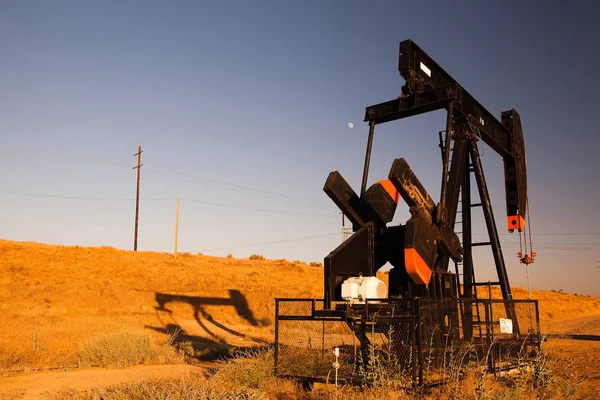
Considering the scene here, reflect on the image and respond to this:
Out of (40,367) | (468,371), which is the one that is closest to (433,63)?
(468,371)

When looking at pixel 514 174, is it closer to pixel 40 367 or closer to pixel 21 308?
pixel 40 367

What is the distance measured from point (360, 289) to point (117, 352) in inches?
288

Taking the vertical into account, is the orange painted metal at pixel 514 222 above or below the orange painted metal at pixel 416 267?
above

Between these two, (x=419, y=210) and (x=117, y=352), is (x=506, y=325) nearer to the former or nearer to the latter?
(x=419, y=210)

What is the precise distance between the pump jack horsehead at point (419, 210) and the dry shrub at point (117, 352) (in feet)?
21.7

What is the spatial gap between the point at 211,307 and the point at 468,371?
18436 millimetres

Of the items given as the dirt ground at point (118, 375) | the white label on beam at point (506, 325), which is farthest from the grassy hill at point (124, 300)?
the white label on beam at point (506, 325)

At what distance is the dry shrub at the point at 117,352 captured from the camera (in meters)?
13.1

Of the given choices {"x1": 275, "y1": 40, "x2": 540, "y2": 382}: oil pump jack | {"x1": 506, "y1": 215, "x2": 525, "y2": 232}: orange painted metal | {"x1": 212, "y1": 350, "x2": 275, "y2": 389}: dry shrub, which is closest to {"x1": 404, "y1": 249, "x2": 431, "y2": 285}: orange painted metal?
{"x1": 275, "y1": 40, "x2": 540, "y2": 382}: oil pump jack

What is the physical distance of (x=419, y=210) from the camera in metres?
8.91

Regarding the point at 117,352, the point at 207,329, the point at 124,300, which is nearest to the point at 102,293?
the point at 124,300

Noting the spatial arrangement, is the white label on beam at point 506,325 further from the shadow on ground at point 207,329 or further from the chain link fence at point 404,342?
the shadow on ground at point 207,329

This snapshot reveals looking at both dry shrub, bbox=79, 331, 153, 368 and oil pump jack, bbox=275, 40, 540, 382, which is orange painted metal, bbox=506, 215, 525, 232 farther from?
dry shrub, bbox=79, 331, 153, 368

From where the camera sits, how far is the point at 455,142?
1191 cm
